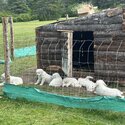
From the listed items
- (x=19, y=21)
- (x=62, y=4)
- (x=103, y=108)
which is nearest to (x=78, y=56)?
(x=103, y=108)

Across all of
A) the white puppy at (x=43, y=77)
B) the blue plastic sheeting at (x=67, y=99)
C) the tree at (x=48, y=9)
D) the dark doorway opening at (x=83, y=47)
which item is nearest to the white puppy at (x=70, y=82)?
the white puppy at (x=43, y=77)

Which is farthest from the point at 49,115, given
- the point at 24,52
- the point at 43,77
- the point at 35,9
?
the point at 35,9

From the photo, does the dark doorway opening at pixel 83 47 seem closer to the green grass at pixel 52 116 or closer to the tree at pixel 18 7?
the green grass at pixel 52 116

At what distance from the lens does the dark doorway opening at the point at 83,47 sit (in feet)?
54.5

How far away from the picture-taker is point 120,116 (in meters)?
10.0

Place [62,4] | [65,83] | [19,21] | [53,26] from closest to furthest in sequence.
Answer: [65,83], [53,26], [19,21], [62,4]

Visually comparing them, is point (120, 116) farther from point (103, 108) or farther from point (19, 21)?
point (19, 21)

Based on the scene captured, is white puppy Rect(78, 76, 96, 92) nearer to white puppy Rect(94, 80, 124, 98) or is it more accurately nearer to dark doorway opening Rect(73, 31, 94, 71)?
white puppy Rect(94, 80, 124, 98)

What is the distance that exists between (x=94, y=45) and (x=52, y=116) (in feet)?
15.2

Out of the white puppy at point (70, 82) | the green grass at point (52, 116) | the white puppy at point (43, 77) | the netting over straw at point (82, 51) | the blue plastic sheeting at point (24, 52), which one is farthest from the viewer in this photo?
the blue plastic sheeting at point (24, 52)

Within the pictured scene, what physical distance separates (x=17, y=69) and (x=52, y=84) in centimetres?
382

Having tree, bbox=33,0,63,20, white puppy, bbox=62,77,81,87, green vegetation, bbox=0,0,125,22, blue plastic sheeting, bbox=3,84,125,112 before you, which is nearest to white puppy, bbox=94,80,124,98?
white puppy, bbox=62,77,81,87

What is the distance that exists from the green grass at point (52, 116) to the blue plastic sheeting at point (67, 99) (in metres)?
0.12

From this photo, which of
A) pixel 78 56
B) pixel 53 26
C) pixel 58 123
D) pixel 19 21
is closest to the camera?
pixel 58 123
